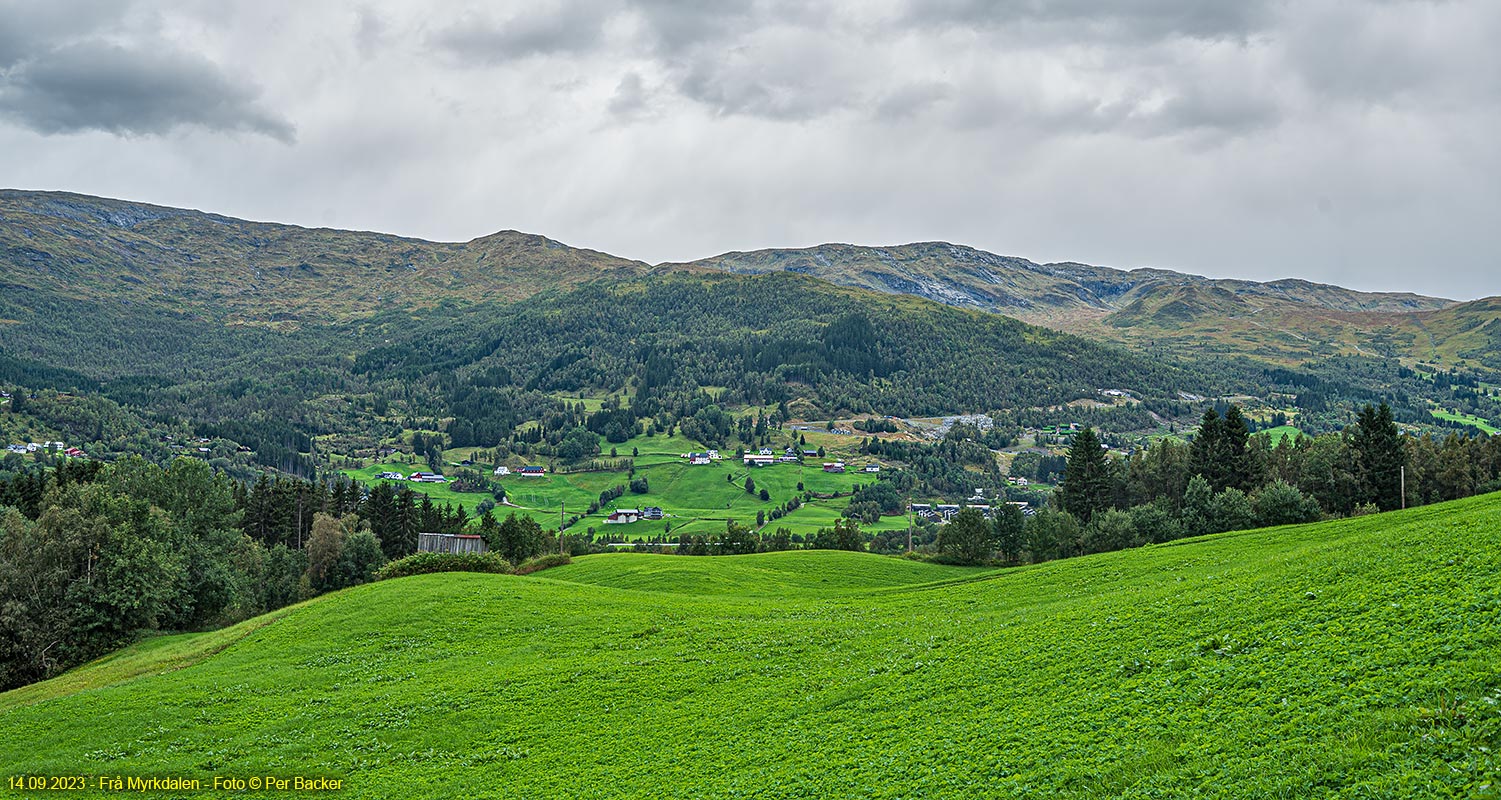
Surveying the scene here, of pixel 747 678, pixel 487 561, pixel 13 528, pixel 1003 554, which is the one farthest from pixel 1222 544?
pixel 13 528

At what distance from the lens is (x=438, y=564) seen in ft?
259

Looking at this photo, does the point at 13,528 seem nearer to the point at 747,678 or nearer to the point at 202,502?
the point at 202,502

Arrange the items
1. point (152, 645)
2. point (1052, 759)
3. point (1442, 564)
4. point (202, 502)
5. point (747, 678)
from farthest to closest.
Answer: point (202, 502)
point (152, 645)
point (747, 678)
point (1442, 564)
point (1052, 759)

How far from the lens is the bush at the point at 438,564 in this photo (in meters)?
78.3

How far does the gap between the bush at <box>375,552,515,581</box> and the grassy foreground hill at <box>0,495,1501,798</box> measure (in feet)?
73.0

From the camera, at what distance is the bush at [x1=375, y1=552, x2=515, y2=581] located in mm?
78344

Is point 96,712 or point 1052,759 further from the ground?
point 1052,759

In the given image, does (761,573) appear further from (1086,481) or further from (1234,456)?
(1234,456)

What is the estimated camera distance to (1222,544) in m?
56.0

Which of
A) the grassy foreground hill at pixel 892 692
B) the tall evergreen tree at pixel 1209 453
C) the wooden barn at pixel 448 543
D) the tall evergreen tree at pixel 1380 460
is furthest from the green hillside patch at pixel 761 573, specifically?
the tall evergreen tree at pixel 1380 460

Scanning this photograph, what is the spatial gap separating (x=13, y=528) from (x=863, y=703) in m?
79.0

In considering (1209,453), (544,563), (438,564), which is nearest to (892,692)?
(438,564)

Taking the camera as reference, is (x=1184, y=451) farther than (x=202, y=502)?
Yes

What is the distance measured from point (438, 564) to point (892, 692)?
6085 cm
